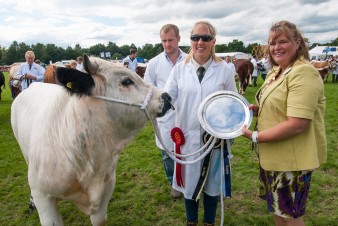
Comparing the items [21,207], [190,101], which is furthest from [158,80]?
[21,207]

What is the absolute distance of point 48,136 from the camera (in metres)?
2.81

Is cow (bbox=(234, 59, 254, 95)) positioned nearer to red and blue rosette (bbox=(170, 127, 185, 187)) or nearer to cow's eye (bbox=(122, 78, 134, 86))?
red and blue rosette (bbox=(170, 127, 185, 187))

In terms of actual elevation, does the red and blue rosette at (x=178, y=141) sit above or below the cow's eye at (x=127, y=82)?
below

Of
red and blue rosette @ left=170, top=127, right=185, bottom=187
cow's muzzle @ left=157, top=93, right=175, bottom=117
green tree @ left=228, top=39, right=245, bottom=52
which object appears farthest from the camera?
green tree @ left=228, top=39, right=245, bottom=52

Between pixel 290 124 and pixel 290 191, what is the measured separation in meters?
0.60

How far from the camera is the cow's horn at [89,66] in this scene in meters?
2.41

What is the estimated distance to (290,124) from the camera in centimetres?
231

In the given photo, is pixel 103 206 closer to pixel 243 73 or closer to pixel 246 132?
pixel 246 132

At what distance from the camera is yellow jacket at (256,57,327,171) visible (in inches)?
89.4

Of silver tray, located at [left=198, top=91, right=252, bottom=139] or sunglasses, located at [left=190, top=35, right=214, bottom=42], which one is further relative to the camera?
sunglasses, located at [left=190, top=35, right=214, bottom=42]

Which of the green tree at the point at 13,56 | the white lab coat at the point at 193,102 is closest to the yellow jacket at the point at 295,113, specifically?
the white lab coat at the point at 193,102

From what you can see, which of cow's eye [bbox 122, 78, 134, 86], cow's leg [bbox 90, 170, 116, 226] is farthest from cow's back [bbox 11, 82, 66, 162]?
cow's leg [bbox 90, 170, 116, 226]

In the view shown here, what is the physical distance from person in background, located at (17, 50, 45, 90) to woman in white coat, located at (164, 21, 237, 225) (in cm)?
725

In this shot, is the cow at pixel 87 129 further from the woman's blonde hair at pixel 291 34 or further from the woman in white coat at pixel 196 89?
the woman's blonde hair at pixel 291 34
